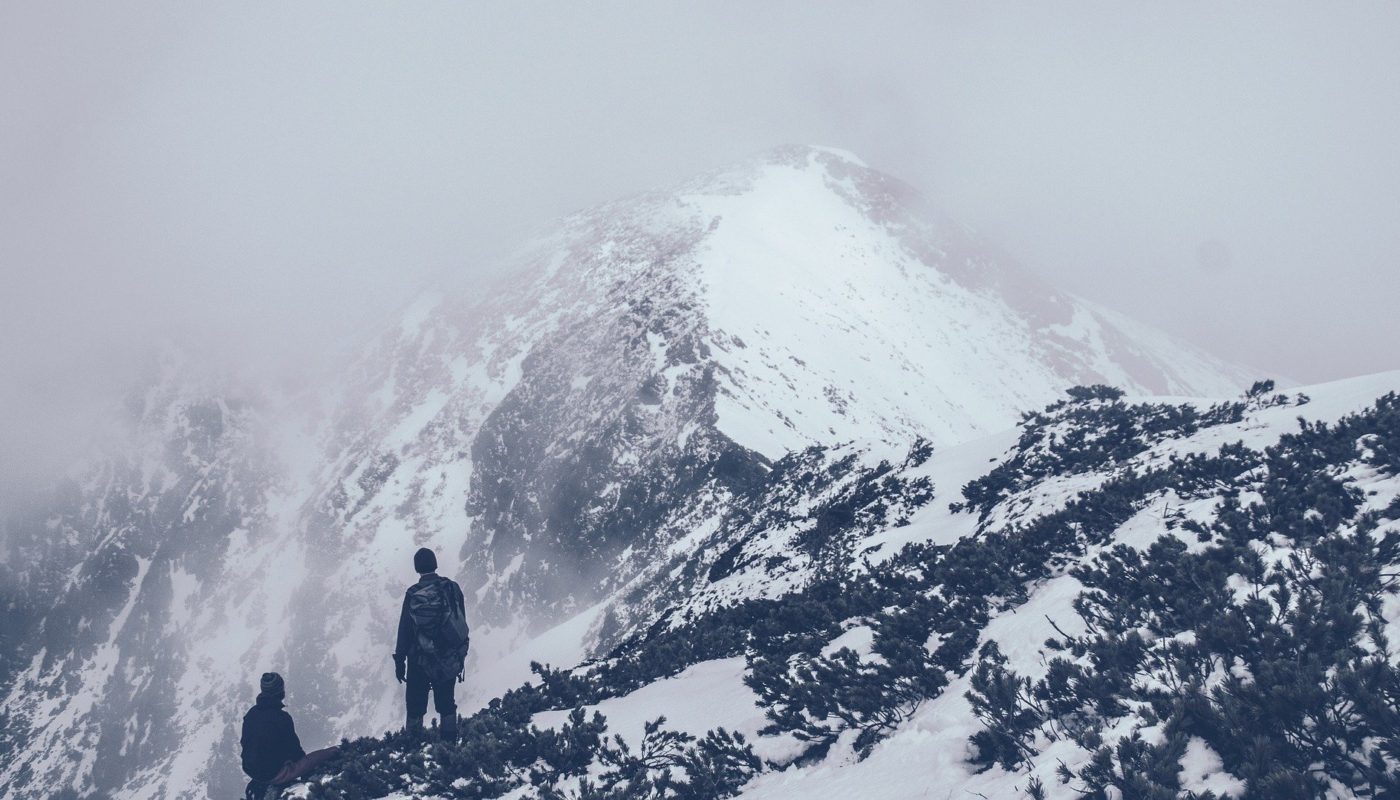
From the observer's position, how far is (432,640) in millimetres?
9664

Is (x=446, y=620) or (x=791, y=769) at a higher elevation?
(x=446, y=620)

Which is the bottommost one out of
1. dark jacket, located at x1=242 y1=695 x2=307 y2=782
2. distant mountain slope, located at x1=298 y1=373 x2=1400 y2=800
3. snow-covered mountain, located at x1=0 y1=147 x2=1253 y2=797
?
distant mountain slope, located at x1=298 y1=373 x2=1400 y2=800

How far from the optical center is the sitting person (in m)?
9.09

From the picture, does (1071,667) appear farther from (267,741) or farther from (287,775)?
(267,741)

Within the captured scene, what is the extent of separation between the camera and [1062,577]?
353 inches

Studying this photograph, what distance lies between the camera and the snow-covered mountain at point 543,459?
51938 millimetres

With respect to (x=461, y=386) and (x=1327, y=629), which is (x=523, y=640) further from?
(x=1327, y=629)

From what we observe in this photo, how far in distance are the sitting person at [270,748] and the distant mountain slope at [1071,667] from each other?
706 millimetres

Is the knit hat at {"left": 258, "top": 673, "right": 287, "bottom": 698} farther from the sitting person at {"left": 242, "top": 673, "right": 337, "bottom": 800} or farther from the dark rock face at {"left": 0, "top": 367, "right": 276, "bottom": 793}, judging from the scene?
the dark rock face at {"left": 0, "top": 367, "right": 276, "bottom": 793}

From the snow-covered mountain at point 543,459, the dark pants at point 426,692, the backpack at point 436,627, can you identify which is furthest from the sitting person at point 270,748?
the snow-covered mountain at point 543,459

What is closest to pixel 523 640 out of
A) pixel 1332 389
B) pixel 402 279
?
pixel 1332 389

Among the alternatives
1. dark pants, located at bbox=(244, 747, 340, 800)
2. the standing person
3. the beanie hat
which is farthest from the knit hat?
the beanie hat

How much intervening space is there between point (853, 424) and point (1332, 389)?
47418 millimetres

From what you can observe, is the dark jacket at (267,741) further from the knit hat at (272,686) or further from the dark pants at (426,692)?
the dark pants at (426,692)
